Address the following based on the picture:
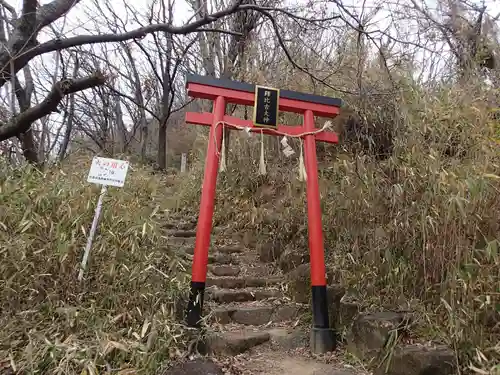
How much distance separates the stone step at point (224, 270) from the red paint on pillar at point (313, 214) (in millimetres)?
1465

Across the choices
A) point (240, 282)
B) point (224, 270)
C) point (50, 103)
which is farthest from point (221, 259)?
point (50, 103)

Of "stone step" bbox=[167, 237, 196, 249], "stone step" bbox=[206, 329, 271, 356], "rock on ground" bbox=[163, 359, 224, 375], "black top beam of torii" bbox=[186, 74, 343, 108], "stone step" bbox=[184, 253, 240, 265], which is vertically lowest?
"rock on ground" bbox=[163, 359, 224, 375]

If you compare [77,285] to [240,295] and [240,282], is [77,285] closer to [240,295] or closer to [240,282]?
[240,295]

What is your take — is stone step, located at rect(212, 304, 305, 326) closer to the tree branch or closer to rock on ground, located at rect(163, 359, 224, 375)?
rock on ground, located at rect(163, 359, 224, 375)

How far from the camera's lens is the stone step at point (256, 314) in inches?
145

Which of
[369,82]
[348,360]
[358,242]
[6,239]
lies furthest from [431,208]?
[6,239]

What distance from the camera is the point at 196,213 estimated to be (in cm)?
685

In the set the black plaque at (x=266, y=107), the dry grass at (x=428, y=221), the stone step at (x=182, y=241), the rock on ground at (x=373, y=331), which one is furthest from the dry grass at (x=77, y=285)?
the dry grass at (x=428, y=221)

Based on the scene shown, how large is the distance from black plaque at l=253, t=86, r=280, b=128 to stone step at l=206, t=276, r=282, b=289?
194cm

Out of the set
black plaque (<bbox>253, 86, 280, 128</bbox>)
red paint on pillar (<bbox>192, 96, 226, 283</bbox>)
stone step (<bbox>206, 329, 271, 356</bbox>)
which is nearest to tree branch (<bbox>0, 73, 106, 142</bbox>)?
red paint on pillar (<bbox>192, 96, 226, 283</bbox>)

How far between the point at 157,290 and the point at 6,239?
1.40 m

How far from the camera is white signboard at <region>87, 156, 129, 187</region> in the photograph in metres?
3.62

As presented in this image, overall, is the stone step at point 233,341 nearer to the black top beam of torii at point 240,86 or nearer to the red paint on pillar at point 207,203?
the red paint on pillar at point 207,203

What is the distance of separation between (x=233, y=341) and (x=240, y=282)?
1.23 metres
